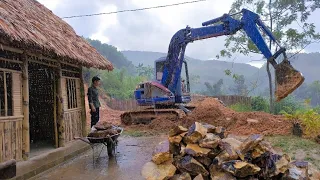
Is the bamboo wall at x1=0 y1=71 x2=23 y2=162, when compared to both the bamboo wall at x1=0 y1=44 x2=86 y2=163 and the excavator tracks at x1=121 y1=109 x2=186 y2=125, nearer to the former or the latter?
the bamboo wall at x1=0 y1=44 x2=86 y2=163

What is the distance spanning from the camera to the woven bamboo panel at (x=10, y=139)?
17.5ft

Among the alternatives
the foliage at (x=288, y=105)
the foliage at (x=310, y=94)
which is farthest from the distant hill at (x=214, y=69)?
the foliage at (x=288, y=105)

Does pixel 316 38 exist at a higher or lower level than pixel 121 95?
higher

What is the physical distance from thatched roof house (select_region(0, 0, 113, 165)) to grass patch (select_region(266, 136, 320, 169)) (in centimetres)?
526

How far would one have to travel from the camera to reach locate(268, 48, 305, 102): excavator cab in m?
8.28

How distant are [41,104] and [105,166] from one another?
3.47 meters

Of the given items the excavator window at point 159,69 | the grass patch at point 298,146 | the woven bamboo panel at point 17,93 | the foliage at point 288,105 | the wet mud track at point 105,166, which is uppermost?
the excavator window at point 159,69

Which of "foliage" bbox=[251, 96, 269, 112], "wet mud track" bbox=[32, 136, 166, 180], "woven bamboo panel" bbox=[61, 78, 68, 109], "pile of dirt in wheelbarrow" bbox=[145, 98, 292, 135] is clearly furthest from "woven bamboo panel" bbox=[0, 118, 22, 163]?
"foliage" bbox=[251, 96, 269, 112]

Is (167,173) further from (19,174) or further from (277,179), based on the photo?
(19,174)

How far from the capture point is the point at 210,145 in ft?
15.2

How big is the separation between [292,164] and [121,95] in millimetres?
25609

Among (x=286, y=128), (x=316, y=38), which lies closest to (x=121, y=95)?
(x=316, y=38)

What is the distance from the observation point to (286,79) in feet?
28.1

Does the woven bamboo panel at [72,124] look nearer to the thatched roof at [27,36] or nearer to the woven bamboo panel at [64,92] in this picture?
the woven bamboo panel at [64,92]
